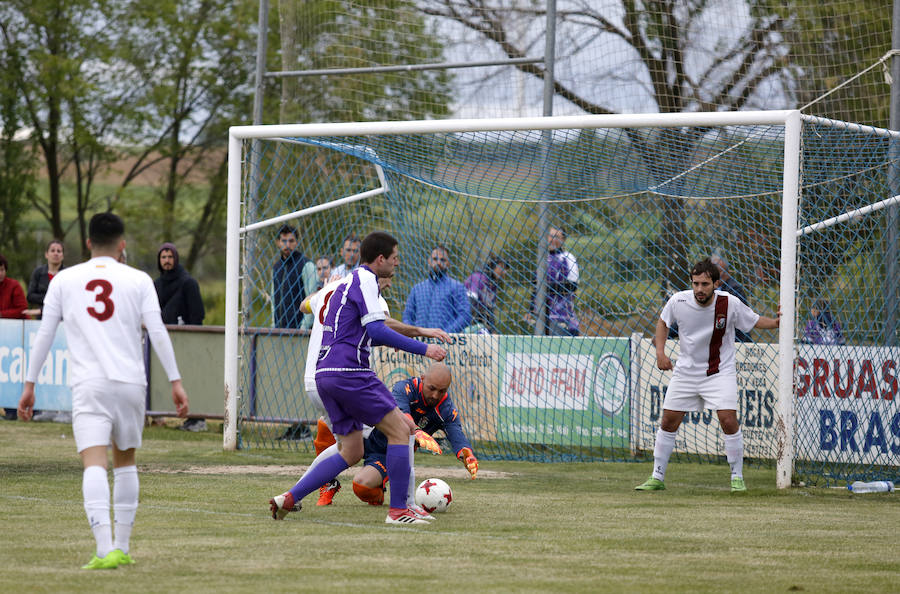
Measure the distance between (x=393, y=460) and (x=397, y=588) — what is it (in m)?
1.96

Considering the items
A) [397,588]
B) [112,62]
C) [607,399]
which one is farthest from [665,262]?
[112,62]

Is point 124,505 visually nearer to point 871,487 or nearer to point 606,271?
point 871,487

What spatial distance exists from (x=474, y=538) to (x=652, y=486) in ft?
10.7

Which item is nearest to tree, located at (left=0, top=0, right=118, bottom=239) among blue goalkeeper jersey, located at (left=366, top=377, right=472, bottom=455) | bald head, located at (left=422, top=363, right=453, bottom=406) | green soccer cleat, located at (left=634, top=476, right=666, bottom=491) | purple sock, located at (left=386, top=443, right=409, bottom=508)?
blue goalkeeper jersey, located at (left=366, top=377, right=472, bottom=455)

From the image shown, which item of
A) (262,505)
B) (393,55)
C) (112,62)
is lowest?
(262,505)

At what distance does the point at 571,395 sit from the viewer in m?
12.4

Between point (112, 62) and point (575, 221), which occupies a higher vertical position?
point (112, 62)

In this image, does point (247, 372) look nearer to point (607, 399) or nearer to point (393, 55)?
point (607, 399)

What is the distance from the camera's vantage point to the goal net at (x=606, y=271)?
10672 millimetres

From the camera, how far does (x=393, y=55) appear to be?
15.9 meters

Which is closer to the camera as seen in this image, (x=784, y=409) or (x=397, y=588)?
(x=397, y=588)

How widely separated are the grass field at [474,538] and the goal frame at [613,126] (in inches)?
35.8

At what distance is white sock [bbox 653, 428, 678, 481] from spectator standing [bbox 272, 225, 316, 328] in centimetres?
484

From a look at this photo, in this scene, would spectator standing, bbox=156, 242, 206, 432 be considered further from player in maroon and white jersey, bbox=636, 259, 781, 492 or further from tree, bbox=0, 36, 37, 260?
tree, bbox=0, 36, 37, 260
